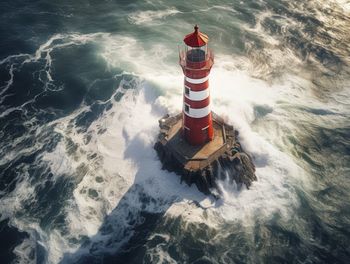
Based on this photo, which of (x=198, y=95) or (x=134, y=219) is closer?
(x=198, y=95)

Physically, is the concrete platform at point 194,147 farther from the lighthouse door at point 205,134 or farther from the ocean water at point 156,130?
the ocean water at point 156,130

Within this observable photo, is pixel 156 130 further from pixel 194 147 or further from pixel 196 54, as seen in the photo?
pixel 196 54

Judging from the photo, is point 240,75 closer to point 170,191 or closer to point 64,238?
point 170,191

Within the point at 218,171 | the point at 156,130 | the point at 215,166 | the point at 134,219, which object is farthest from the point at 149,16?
the point at 134,219

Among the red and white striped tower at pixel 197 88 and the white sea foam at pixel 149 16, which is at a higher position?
the red and white striped tower at pixel 197 88

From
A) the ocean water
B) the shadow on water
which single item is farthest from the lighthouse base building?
the shadow on water

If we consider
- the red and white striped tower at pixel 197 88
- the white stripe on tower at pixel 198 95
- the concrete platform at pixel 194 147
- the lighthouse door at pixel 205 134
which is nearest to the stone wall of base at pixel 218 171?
the concrete platform at pixel 194 147
